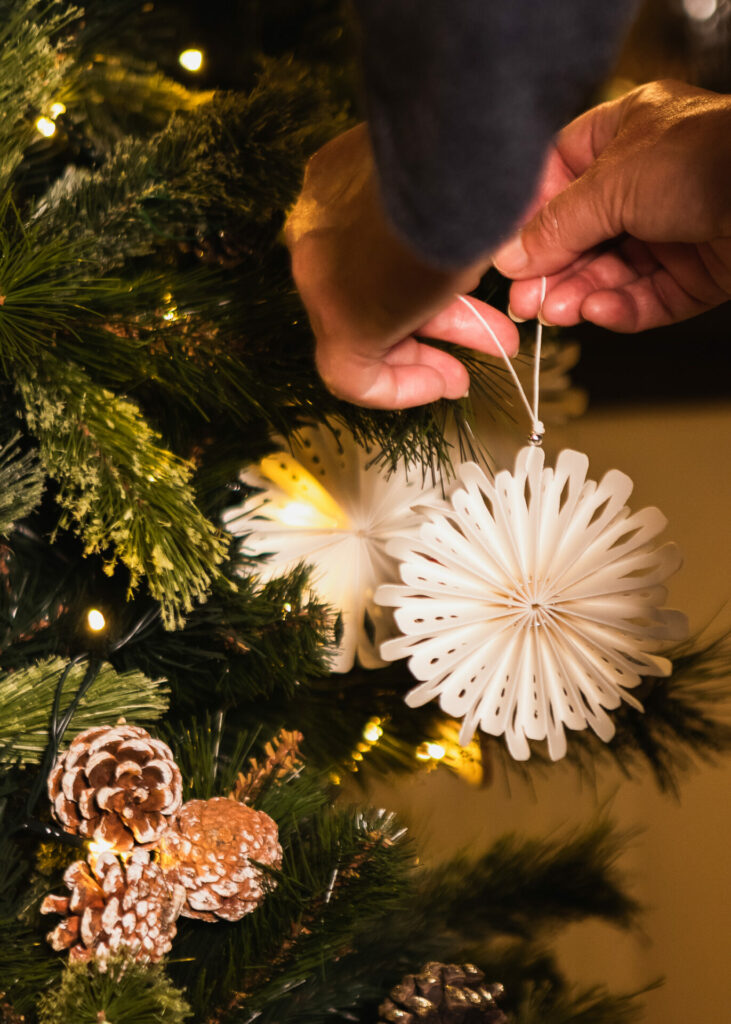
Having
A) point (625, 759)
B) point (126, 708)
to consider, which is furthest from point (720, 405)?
point (126, 708)

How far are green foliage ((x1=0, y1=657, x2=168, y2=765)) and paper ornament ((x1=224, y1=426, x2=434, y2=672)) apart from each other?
17cm

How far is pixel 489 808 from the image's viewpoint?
34.8 inches

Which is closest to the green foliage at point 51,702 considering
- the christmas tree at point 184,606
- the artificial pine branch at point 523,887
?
the christmas tree at point 184,606

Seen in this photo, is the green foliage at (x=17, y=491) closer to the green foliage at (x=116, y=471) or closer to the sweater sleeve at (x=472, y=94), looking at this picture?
the green foliage at (x=116, y=471)

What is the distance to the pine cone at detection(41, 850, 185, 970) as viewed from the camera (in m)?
0.37

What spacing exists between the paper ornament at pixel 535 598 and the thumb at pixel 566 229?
10cm

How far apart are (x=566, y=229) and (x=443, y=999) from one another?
1.37 feet

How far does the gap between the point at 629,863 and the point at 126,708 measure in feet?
1.98

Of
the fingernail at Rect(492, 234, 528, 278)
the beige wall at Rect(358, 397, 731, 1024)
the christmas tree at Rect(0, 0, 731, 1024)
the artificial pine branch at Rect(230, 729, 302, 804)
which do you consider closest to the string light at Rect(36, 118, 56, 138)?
the christmas tree at Rect(0, 0, 731, 1024)

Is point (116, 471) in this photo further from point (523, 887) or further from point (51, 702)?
point (523, 887)

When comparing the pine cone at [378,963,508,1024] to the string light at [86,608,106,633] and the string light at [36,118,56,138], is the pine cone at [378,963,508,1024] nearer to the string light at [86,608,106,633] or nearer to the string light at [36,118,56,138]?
the string light at [86,608,106,633]

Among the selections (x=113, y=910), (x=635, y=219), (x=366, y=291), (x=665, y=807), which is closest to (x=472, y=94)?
(x=366, y=291)

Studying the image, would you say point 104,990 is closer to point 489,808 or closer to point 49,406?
point 49,406

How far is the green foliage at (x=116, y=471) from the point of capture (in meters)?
0.37
